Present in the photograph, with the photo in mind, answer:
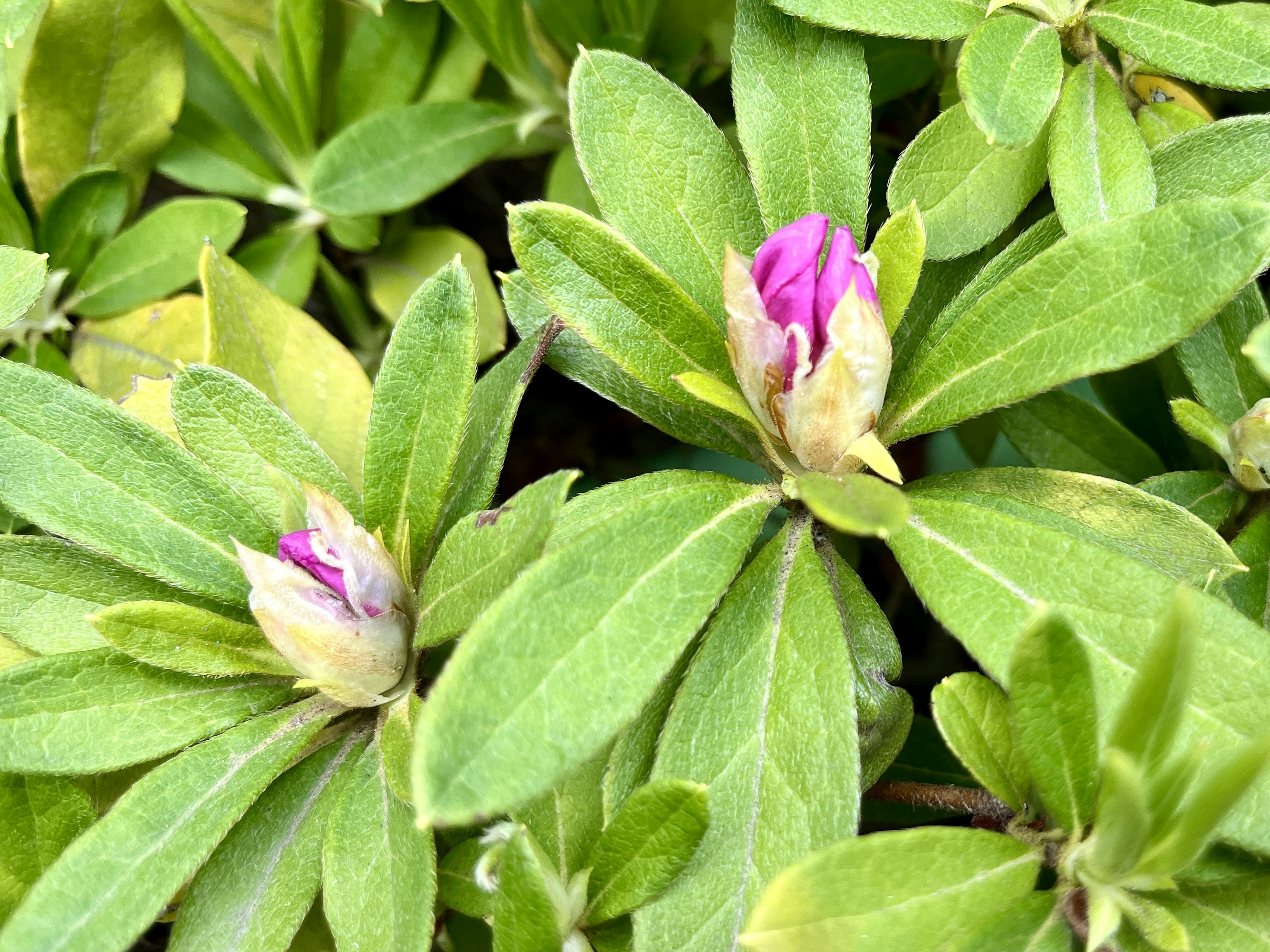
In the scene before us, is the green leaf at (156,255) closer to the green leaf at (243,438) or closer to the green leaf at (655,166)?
the green leaf at (243,438)

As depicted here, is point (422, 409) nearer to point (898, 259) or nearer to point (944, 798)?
point (898, 259)

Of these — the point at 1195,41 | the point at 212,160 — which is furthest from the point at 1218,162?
the point at 212,160

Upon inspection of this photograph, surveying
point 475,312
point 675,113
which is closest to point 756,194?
point 675,113

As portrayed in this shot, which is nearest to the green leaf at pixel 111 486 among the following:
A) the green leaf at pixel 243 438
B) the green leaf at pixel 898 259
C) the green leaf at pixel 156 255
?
the green leaf at pixel 243 438

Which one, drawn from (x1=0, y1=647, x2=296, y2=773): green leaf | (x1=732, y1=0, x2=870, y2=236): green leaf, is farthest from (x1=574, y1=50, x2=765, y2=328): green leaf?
(x1=0, y1=647, x2=296, y2=773): green leaf

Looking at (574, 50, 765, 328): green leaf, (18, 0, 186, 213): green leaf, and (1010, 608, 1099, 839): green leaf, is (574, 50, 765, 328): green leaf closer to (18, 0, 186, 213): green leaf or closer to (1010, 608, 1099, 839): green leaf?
(1010, 608, 1099, 839): green leaf
